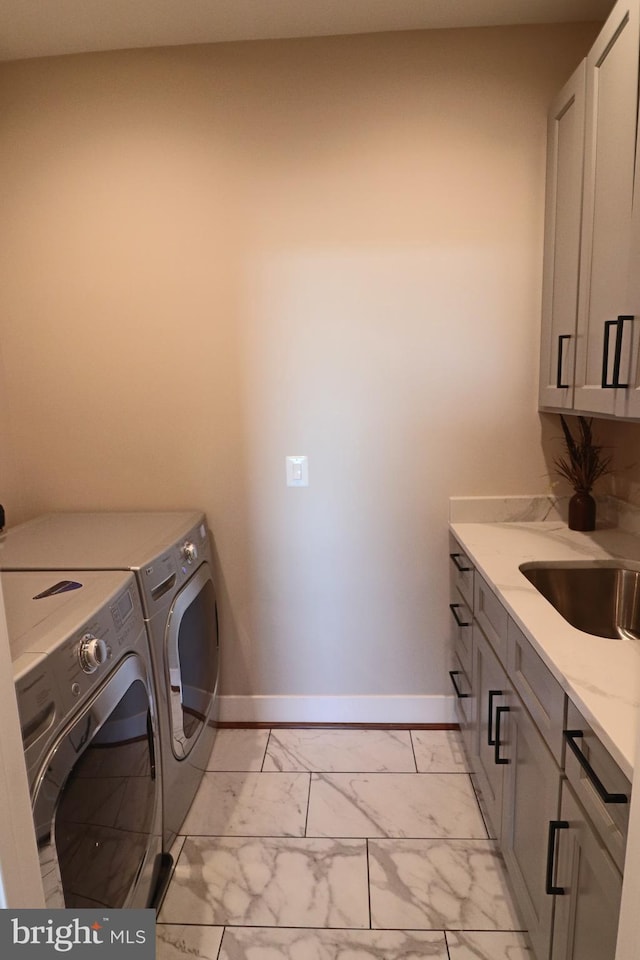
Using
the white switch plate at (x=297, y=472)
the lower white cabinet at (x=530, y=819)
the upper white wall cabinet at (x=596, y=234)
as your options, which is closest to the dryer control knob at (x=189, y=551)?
the white switch plate at (x=297, y=472)

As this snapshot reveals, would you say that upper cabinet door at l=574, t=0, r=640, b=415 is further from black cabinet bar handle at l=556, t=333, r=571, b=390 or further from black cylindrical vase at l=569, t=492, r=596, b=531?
black cylindrical vase at l=569, t=492, r=596, b=531

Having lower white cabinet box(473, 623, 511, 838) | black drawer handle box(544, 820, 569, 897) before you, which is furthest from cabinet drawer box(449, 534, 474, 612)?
black drawer handle box(544, 820, 569, 897)

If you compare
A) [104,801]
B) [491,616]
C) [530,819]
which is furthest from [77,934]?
[491,616]

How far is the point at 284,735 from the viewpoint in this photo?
7.50ft

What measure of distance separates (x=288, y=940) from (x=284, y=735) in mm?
856

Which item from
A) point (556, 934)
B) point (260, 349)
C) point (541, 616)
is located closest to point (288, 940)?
point (556, 934)

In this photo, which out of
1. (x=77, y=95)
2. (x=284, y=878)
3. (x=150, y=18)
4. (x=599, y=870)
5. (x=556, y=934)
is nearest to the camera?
(x=599, y=870)

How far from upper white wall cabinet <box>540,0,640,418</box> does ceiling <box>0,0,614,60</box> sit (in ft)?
1.11

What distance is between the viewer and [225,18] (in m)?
1.80

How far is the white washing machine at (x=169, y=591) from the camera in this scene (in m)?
1.58

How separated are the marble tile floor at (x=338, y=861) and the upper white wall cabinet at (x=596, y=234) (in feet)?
4.51

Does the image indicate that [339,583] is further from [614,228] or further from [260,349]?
[614,228]

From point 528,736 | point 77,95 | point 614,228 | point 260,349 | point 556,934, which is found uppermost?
point 77,95

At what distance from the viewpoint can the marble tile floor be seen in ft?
4.73
